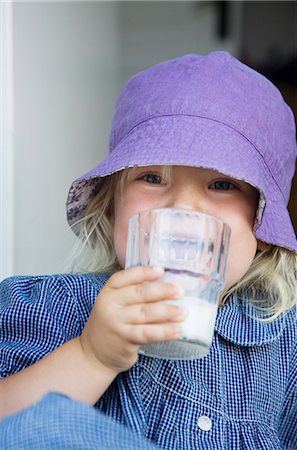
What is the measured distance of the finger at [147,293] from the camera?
0.77m

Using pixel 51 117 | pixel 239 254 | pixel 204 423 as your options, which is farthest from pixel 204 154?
pixel 51 117

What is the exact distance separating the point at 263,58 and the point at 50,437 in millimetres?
2473

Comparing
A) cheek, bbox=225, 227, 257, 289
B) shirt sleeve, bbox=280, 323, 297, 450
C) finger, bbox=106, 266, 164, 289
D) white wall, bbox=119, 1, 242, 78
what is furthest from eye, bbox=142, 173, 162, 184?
white wall, bbox=119, 1, 242, 78

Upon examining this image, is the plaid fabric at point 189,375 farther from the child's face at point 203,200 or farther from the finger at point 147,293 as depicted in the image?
the finger at point 147,293

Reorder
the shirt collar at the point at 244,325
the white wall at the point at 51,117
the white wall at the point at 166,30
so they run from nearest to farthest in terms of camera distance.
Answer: the shirt collar at the point at 244,325 → the white wall at the point at 51,117 → the white wall at the point at 166,30

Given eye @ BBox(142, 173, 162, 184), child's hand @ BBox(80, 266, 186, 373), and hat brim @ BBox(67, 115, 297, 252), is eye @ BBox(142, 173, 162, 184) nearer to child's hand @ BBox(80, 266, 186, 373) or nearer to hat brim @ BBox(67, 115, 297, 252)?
hat brim @ BBox(67, 115, 297, 252)

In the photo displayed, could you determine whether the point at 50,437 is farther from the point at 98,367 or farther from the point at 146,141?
the point at 146,141

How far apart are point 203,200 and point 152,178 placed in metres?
0.09

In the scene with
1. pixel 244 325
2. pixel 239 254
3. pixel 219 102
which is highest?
pixel 219 102

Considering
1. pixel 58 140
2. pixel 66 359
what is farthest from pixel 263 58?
pixel 66 359

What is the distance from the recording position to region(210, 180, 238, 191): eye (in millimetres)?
1046

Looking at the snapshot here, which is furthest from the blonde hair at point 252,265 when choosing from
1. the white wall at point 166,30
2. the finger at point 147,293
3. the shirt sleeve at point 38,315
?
the white wall at point 166,30

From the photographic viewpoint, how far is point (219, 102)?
104 centimetres

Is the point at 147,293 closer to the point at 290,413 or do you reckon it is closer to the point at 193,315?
the point at 193,315
